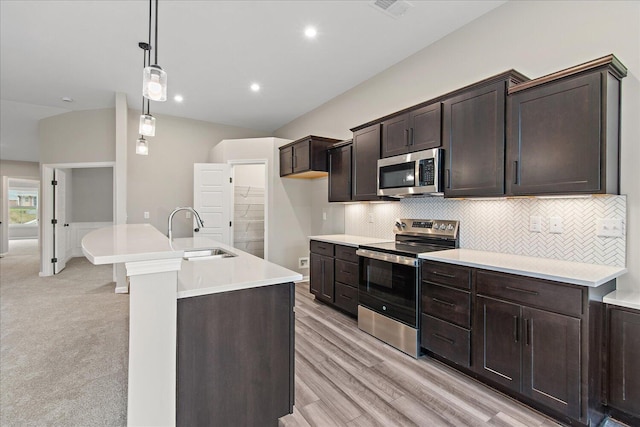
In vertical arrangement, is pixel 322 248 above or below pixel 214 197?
below

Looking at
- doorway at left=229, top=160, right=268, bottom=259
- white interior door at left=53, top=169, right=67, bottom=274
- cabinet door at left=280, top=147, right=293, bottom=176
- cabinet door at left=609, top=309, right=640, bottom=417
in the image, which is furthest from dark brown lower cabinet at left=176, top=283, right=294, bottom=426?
white interior door at left=53, top=169, right=67, bottom=274

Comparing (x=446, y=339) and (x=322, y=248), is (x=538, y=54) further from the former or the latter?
(x=322, y=248)

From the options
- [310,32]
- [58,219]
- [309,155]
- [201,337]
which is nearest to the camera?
[201,337]

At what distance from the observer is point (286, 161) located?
4938mm

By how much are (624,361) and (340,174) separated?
10.2 feet

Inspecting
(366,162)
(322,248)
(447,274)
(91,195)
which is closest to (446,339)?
(447,274)

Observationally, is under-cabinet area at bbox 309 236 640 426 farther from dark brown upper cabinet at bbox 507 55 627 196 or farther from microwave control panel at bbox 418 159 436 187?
microwave control panel at bbox 418 159 436 187

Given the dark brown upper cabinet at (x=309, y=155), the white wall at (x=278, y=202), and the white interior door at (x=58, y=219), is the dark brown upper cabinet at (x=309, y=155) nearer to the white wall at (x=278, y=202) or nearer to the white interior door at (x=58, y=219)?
the white wall at (x=278, y=202)

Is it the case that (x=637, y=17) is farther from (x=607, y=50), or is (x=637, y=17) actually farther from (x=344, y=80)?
(x=344, y=80)

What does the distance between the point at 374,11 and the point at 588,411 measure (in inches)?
127

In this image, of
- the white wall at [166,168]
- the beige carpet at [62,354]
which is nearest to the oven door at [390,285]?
the beige carpet at [62,354]

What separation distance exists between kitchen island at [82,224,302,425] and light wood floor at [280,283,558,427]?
374 mm

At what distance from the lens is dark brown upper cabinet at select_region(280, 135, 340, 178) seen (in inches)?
170

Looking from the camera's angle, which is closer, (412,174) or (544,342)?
(544,342)
